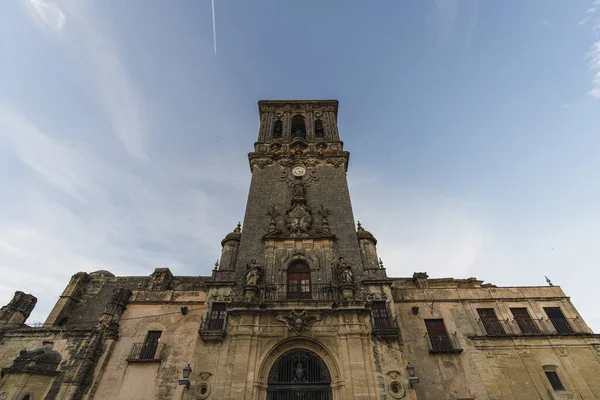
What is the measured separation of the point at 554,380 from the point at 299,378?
13423 mm

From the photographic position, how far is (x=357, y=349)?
13.9 meters

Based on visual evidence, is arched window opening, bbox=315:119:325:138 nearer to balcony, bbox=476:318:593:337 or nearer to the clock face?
the clock face

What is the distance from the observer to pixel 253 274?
16.5 meters

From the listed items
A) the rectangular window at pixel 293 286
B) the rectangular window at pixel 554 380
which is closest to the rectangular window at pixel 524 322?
the rectangular window at pixel 554 380

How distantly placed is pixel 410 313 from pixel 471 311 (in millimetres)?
3749

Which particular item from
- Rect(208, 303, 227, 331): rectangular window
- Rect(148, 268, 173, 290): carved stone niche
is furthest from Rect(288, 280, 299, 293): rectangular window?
Rect(148, 268, 173, 290): carved stone niche

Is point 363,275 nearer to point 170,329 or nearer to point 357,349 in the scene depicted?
point 357,349

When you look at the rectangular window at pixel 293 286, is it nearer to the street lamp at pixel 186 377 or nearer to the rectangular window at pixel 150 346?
the street lamp at pixel 186 377

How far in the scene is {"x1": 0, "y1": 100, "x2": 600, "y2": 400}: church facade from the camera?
1383cm

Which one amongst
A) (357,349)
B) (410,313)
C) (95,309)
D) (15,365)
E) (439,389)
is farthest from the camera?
(95,309)

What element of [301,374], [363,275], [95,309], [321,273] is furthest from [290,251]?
[95,309]

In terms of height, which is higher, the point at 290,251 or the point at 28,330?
the point at 290,251

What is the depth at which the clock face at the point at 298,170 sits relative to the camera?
2330 cm

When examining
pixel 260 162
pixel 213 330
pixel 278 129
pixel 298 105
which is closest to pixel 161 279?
pixel 213 330
